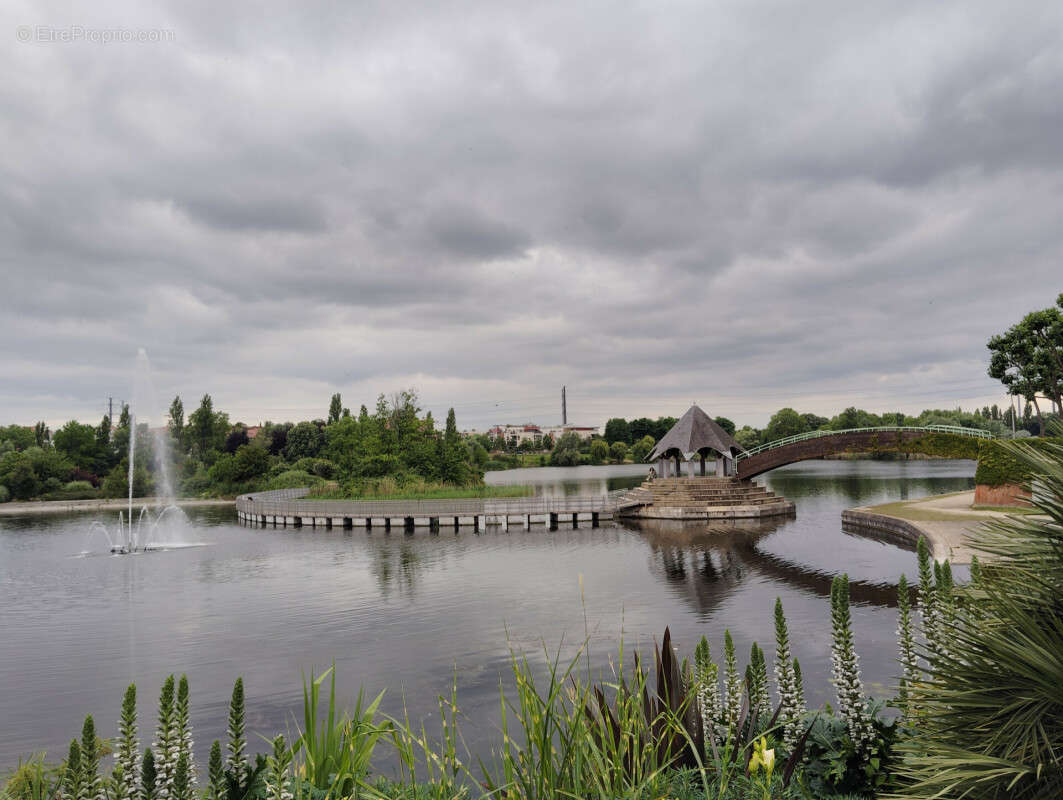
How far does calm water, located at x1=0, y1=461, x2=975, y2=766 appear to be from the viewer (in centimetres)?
1051

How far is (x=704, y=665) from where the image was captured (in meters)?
4.68

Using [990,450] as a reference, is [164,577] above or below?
below

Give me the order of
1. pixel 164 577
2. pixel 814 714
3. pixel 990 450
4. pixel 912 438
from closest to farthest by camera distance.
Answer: pixel 814 714 < pixel 164 577 < pixel 990 450 < pixel 912 438

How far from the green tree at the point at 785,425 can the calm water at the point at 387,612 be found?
84422 millimetres

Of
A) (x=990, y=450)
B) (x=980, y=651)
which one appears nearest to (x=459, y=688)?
(x=980, y=651)

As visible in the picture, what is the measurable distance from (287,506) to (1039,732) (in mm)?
39468

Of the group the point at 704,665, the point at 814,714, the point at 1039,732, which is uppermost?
the point at 1039,732

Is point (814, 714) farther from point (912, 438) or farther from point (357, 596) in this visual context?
point (912, 438)

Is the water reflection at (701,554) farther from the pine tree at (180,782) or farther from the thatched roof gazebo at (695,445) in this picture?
the pine tree at (180,782)

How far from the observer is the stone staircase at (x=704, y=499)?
3488 centimetres

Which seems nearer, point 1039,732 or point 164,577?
point 1039,732

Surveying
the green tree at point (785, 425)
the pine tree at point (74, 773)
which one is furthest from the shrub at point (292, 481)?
the green tree at point (785, 425)

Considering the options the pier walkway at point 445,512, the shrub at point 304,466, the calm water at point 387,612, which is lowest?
the calm water at point 387,612

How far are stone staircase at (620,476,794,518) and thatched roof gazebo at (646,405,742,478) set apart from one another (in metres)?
1.56
